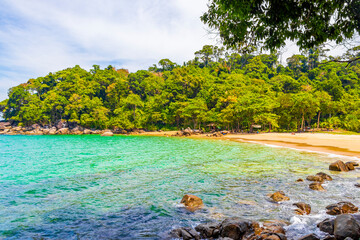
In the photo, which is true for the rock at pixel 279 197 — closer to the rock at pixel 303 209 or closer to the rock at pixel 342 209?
the rock at pixel 303 209

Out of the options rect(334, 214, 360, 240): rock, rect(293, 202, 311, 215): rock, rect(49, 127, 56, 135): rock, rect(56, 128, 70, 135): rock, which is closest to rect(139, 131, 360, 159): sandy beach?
rect(293, 202, 311, 215): rock

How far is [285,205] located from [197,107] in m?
→ 48.6

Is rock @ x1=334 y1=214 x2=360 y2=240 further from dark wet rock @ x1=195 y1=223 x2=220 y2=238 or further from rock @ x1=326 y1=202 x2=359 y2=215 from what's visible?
dark wet rock @ x1=195 y1=223 x2=220 y2=238

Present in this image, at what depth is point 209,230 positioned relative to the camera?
17.7ft

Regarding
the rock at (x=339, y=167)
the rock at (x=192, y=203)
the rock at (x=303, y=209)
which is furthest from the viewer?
the rock at (x=339, y=167)

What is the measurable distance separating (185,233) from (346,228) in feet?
12.2

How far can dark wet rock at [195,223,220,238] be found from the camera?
530cm

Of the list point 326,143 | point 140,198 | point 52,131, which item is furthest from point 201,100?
point 140,198

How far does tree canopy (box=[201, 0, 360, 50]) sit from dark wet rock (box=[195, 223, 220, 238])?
5591 millimetres

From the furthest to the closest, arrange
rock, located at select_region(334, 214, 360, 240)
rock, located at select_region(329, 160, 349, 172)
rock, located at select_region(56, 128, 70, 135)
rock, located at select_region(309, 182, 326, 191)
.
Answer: rock, located at select_region(56, 128, 70, 135) < rock, located at select_region(329, 160, 349, 172) < rock, located at select_region(309, 182, 326, 191) < rock, located at select_region(334, 214, 360, 240)

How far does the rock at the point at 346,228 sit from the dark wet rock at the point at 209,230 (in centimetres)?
271

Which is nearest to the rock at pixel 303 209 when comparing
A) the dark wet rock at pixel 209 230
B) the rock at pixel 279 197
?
the rock at pixel 279 197

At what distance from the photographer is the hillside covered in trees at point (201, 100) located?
48844 millimetres

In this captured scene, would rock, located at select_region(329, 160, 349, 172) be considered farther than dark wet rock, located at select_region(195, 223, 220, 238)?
Yes
